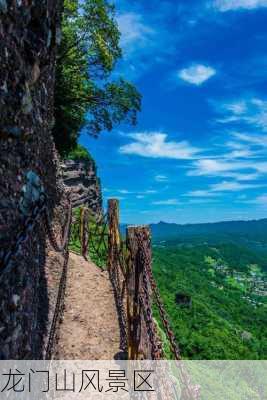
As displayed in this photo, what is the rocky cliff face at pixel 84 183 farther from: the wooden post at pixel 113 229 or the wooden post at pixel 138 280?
the wooden post at pixel 138 280

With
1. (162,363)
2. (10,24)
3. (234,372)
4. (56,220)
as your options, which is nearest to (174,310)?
(234,372)

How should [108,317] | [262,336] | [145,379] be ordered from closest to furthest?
[145,379]
[108,317]
[262,336]

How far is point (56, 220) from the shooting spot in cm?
1126

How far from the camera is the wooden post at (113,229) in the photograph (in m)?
9.09

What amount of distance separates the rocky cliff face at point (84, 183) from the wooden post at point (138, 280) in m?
23.3

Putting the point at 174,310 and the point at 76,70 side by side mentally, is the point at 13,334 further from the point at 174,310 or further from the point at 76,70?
the point at 174,310

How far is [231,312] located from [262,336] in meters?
7.61

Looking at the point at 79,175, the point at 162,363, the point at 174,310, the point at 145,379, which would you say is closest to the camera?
the point at 162,363

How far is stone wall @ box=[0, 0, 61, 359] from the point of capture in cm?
368

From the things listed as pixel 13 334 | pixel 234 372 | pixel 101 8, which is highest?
pixel 101 8

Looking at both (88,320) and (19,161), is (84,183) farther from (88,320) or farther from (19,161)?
(19,161)

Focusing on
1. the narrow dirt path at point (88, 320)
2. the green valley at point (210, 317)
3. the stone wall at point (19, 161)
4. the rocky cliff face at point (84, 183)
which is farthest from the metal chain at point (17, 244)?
the rocky cliff face at point (84, 183)

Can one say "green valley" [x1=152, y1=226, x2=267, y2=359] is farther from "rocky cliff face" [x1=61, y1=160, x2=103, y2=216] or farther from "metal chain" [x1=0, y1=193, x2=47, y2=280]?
"metal chain" [x1=0, y1=193, x2=47, y2=280]

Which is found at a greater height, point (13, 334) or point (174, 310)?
point (13, 334)
